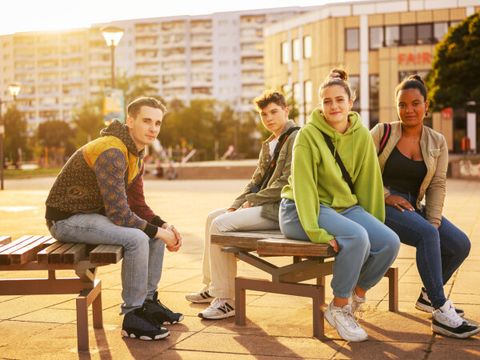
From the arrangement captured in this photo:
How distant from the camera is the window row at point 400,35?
192 ft

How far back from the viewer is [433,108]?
3509 centimetres

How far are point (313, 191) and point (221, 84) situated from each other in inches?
5053

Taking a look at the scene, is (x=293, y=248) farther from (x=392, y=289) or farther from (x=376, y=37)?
(x=376, y=37)

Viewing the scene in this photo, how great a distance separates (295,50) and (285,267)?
204 feet

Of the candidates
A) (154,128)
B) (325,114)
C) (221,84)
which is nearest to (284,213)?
(325,114)

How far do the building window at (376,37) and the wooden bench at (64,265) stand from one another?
57.1m

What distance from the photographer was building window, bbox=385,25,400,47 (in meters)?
59.8

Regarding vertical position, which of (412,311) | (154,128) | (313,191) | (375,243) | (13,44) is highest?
(13,44)

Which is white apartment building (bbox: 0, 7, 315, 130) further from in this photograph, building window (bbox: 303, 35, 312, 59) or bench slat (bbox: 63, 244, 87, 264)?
bench slat (bbox: 63, 244, 87, 264)

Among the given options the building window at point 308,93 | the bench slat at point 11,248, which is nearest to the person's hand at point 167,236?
the bench slat at point 11,248

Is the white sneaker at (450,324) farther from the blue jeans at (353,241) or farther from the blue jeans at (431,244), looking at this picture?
the blue jeans at (353,241)

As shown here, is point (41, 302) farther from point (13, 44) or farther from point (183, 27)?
point (13, 44)

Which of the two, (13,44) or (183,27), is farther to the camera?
(13,44)

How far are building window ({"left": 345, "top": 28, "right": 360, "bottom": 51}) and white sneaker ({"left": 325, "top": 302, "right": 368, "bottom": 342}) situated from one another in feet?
189
